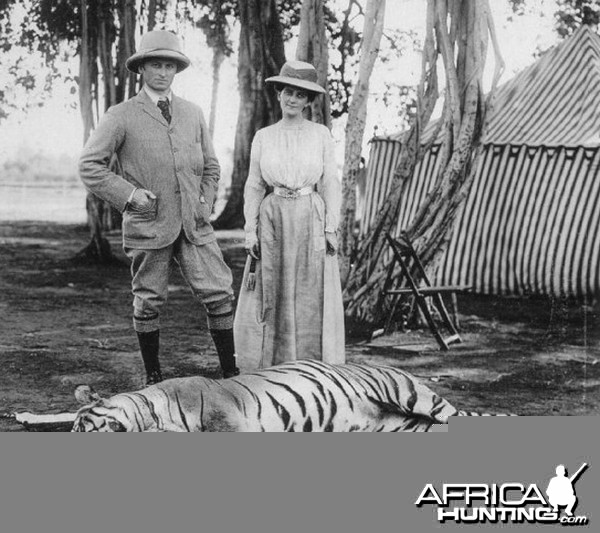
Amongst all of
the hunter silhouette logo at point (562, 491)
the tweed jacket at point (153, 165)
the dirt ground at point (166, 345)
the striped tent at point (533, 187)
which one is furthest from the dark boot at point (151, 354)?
the hunter silhouette logo at point (562, 491)

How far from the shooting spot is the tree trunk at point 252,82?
503 cm

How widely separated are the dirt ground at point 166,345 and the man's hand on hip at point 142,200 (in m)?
0.41

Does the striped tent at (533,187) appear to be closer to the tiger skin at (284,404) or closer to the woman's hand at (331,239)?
the woman's hand at (331,239)

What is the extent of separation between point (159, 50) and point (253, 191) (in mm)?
776

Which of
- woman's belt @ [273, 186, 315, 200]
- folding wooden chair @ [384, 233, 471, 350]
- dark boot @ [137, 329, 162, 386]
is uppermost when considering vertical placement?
woman's belt @ [273, 186, 315, 200]

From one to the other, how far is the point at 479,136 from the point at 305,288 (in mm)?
1612

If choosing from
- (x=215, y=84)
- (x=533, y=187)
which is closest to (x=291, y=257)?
(x=215, y=84)

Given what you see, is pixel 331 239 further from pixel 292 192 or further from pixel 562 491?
pixel 562 491

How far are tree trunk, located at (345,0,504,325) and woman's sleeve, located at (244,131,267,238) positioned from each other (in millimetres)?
1034

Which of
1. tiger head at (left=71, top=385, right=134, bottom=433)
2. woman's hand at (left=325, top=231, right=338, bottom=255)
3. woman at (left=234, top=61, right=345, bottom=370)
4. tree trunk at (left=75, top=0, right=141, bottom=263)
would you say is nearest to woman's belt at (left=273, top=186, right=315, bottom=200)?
woman at (left=234, top=61, right=345, bottom=370)

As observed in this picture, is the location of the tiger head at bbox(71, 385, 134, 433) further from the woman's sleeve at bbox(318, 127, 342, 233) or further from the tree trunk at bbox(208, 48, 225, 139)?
the tree trunk at bbox(208, 48, 225, 139)

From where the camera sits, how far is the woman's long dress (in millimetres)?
4758

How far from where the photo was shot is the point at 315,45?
519 centimetres

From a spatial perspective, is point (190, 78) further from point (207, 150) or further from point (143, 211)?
point (143, 211)
